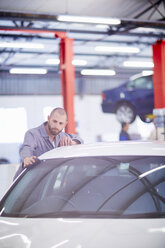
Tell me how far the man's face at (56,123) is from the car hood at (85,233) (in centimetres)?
203

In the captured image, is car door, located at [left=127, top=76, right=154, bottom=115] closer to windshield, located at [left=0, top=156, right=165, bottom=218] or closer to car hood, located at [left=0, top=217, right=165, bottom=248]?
windshield, located at [left=0, top=156, right=165, bottom=218]

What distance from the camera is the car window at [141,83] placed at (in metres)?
15.9

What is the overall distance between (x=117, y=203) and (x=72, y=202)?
11.5 inches

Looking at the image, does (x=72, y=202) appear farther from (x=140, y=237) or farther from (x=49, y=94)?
(x=49, y=94)

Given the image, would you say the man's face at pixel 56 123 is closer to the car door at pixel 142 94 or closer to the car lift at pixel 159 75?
the car lift at pixel 159 75

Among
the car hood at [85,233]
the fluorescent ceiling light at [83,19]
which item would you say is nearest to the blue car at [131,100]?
the fluorescent ceiling light at [83,19]

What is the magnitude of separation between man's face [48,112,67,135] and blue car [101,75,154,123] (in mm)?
11628

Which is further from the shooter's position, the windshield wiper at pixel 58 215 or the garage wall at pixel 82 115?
the garage wall at pixel 82 115

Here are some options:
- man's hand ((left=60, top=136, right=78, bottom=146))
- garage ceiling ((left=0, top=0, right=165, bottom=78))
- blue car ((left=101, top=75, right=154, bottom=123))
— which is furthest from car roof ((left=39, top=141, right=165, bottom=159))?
blue car ((left=101, top=75, right=154, bottom=123))

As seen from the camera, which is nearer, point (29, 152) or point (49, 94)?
point (29, 152)

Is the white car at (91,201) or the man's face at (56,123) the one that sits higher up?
the man's face at (56,123)

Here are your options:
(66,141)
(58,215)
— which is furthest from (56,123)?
(58,215)

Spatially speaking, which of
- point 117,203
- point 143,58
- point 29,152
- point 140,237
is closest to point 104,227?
point 140,237

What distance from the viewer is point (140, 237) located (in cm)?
214
